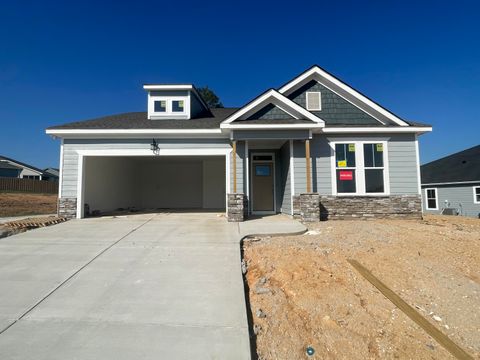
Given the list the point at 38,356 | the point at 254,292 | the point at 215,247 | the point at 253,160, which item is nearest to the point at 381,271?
the point at 254,292

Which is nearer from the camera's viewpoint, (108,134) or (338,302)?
(338,302)

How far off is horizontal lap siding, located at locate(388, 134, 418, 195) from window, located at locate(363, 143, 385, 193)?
33 centimetres

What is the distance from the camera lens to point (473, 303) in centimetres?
373

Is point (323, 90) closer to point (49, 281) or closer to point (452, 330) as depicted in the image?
point (452, 330)

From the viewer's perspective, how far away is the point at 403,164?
9867mm

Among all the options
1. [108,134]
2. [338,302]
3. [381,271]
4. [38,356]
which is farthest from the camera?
[108,134]

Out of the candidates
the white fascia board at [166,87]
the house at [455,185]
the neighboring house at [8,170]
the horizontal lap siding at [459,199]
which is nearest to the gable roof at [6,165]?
the neighboring house at [8,170]

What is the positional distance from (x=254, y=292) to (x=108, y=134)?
810cm

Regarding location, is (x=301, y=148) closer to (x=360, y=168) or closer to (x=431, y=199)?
(x=360, y=168)

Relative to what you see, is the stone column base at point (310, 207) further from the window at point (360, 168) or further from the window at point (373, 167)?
the window at point (373, 167)

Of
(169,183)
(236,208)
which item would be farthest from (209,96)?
(236,208)

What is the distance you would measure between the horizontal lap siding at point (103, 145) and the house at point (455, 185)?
17.1 m

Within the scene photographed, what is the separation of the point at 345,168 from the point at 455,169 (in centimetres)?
1569

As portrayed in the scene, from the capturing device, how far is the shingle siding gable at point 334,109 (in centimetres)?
1050
